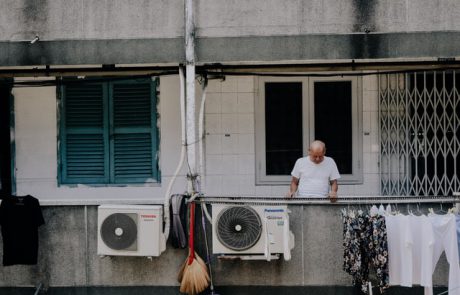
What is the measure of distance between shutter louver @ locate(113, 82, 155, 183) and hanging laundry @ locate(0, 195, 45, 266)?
2393 millimetres

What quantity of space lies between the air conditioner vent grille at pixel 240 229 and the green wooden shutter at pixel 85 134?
123 inches

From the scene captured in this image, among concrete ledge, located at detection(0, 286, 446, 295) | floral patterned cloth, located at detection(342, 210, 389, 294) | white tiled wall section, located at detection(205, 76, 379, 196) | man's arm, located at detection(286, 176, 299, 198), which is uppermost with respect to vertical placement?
white tiled wall section, located at detection(205, 76, 379, 196)

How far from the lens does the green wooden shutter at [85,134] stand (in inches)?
478

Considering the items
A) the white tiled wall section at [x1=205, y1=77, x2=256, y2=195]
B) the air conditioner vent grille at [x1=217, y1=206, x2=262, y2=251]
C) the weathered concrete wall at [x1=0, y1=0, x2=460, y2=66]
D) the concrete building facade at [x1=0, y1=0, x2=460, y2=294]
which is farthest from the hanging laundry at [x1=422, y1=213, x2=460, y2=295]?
the white tiled wall section at [x1=205, y1=77, x2=256, y2=195]

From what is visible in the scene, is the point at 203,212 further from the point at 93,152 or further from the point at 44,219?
the point at 93,152

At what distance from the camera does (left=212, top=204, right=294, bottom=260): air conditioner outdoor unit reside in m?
9.58

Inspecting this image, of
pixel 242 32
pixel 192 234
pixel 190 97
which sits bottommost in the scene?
pixel 192 234

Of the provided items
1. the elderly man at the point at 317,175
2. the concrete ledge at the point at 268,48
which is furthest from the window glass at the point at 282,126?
the concrete ledge at the point at 268,48

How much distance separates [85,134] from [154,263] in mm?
2939

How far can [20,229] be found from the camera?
989cm

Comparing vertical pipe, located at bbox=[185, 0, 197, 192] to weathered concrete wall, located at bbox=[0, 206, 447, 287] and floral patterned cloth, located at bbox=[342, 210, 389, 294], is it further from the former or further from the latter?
floral patterned cloth, located at bbox=[342, 210, 389, 294]

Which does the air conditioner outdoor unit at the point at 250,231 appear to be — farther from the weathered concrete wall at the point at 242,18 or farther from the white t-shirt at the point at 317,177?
the weathered concrete wall at the point at 242,18

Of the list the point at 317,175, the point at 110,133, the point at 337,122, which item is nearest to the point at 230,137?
the point at 337,122

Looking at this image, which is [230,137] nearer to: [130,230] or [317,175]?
[317,175]
